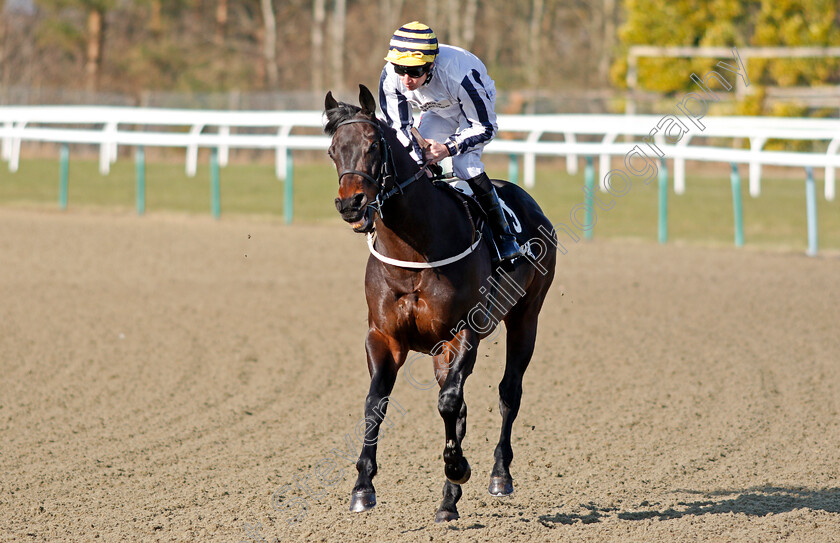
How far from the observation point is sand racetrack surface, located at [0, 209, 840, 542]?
4.57m

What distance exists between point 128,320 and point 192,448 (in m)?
3.54

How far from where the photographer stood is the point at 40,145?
27953 mm

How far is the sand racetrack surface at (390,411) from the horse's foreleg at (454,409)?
140 mm

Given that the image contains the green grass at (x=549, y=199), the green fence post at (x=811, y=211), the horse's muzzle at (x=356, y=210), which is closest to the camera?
the horse's muzzle at (x=356, y=210)

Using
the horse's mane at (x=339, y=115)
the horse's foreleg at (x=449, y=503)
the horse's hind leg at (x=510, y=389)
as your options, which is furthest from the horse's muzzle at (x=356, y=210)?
the horse's hind leg at (x=510, y=389)

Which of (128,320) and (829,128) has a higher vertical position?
(829,128)

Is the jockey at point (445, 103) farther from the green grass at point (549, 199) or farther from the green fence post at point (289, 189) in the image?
the green fence post at point (289, 189)

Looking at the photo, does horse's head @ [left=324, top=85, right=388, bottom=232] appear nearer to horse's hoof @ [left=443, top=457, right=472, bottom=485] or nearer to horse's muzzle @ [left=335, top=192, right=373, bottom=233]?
horse's muzzle @ [left=335, top=192, right=373, bottom=233]

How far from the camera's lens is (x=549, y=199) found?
16.3 metres

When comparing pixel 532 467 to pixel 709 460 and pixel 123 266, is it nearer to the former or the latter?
pixel 709 460

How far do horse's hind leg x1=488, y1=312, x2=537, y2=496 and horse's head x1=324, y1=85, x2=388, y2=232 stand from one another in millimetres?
1537

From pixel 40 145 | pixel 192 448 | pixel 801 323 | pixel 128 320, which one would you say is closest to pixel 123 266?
pixel 128 320

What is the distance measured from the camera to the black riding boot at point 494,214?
493 centimetres

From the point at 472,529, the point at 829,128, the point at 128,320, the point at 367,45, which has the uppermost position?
the point at 367,45
